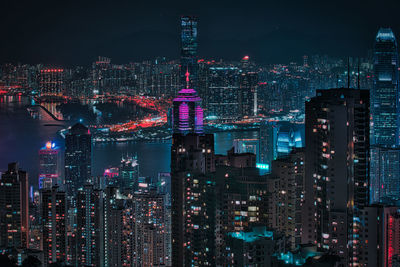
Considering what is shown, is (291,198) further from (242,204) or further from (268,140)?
(268,140)

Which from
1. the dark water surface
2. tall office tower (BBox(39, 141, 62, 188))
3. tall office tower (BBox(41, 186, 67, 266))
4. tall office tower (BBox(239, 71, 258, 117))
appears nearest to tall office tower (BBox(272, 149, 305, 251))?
tall office tower (BBox(41, 186, 67, 266))

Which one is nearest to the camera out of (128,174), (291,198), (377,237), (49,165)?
(377,237)

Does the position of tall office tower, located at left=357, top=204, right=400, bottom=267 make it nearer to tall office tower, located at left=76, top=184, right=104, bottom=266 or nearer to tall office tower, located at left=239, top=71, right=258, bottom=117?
tall office tower, located at left=76, top=184, right=104, bottom=266

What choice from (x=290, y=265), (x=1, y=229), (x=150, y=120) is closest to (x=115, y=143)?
(x=150, y=120)

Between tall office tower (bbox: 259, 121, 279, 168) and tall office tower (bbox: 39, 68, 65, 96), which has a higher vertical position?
tall office tower (bbox: 39, 68, 65, 96)

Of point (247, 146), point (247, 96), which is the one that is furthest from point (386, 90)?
point (247, 96)

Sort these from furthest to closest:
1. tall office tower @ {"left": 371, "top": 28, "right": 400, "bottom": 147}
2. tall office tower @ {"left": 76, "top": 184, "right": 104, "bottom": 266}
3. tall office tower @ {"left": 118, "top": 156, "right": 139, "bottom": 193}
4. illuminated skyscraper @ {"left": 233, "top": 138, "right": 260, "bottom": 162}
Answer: illuminated skyscraper @ {"left": 233, "top": 138, "right": 260, "bottom": 162} < tall office tower @ {"left": 118, "top": 156, "right": 139, "bottom": 193} < tall office tower @ {"left": 371, "top": 28, "right": 400, "bottom": 147} < tall office tower @ {"left": 76, "top": 184, "right": 104, "bottom": 266}

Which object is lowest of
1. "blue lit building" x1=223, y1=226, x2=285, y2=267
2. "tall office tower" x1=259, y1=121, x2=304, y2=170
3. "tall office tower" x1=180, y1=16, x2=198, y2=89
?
"blue lit building" x1=223, y1=226, x2=285, y2=267
